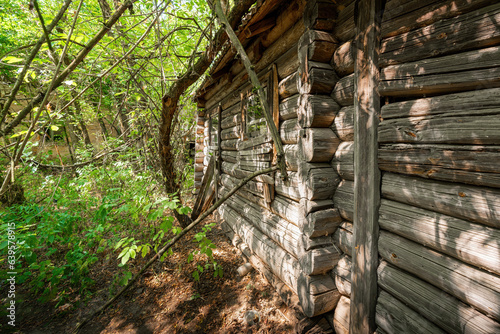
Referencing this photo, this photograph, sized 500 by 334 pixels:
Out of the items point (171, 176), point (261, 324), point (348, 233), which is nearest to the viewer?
point (348, 233)

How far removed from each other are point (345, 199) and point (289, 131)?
3.50 ft

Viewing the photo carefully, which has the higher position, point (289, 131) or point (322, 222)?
point (289, 131)

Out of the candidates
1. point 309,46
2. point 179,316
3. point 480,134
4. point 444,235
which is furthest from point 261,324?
point 309,46

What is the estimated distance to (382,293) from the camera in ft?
5.41

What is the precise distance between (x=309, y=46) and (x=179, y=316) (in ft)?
11.6

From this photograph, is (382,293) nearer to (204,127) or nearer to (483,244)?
(483,244)

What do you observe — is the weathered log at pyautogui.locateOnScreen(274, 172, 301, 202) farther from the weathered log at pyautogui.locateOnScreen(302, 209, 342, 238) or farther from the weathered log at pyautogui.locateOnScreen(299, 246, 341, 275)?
the weathered log at pyautogui.locateOnScreen(299, 246, 341, 275)

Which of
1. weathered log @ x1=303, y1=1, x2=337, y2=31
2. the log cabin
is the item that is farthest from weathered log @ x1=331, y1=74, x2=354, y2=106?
weathered log @ x1=303, y1=1, x2=337, y2=31

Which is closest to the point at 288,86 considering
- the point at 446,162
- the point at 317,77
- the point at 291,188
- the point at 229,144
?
the point at 317,77

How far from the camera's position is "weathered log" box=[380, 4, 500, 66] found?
112 centimetres

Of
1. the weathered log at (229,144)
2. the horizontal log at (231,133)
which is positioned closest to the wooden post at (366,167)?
the horizontal log at (231,133)

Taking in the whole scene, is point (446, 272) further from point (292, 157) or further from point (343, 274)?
point (292, 157)

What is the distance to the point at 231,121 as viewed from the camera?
15.5 ft

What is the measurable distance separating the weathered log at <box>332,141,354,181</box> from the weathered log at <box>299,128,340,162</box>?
64 mm
